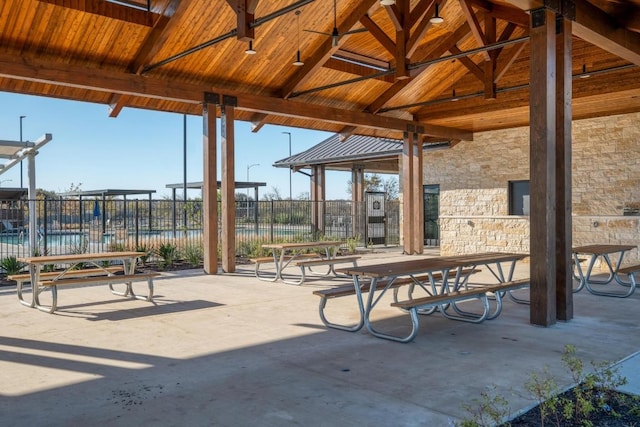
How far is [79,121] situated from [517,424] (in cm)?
5635

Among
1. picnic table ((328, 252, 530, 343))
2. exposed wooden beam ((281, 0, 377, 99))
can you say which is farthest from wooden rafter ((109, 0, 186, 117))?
picnic table ((328, 252, 530, 343))

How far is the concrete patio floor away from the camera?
3449mm

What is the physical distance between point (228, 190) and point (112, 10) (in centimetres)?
390

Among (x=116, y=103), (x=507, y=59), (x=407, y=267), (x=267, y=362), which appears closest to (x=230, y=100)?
(x=116, y=103)

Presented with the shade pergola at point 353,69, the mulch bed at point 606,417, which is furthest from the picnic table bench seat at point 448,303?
the mulch bed at point 606,417

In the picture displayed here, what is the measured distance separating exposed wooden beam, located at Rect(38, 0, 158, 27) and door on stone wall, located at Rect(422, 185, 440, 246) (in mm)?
11054

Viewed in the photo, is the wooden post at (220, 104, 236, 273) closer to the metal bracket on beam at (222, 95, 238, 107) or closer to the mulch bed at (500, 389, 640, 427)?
the metal bracket on beam at (222, 95, 238, 107)

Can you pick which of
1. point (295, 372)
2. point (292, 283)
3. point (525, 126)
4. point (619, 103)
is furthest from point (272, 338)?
point (525, 126)

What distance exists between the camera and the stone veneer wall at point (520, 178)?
1173cm

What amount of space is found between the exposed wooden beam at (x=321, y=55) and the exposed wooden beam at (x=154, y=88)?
18.0 inches

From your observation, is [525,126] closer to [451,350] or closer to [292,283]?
[292,283]

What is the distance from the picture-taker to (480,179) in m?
16.3

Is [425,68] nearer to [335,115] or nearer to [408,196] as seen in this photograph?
[335,115]

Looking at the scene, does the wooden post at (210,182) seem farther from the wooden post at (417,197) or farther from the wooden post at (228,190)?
the wooden post at (417,197)
